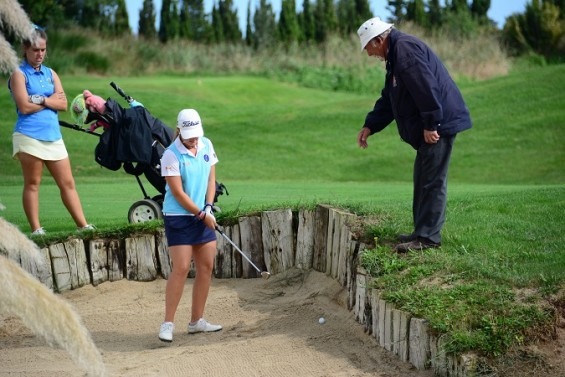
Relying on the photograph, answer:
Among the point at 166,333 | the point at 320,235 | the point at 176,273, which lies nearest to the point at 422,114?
the point at 320,235

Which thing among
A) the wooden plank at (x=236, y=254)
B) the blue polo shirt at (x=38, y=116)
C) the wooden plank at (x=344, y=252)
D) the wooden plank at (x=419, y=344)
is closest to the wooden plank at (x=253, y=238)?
the wooden plank at (x=236, y=254)

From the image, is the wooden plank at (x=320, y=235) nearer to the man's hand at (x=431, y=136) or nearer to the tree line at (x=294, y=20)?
the man's hand at (x=431, y=136)

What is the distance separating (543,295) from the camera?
23.2 ft

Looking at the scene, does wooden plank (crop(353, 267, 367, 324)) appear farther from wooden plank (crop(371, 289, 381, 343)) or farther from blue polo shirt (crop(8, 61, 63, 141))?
blue polo shirt (crop(8, 61, 63, 141))

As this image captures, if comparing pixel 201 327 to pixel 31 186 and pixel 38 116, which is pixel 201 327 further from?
pixel 38 116

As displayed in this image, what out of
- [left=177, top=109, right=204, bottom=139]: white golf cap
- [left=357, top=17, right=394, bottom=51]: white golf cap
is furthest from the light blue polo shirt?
[left=357, top=17, right=394, bottom=51]: white golf cap

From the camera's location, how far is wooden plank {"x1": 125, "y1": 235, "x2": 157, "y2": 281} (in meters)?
10.1

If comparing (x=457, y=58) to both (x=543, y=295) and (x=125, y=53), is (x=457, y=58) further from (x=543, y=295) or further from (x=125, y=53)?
(x=543, y=295)

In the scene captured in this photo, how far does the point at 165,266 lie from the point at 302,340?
2434mm

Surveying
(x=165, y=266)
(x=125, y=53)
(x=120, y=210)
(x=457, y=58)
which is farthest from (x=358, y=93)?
(x=165, y=266)

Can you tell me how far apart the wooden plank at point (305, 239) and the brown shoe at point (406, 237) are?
1.27 m

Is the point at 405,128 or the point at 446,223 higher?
the point at 405,128

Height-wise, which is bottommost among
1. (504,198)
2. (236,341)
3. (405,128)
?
(236,341)

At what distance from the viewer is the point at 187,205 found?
8.26m
